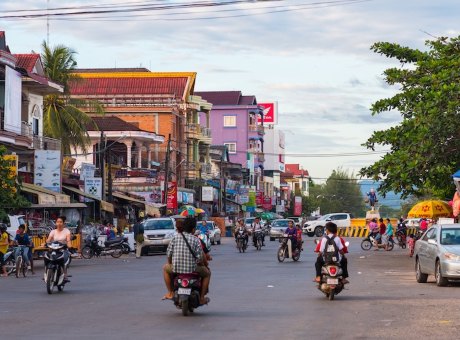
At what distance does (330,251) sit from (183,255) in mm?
4622

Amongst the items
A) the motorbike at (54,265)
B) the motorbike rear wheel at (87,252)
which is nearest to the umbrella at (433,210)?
the motorbike rear wheel at (87,252)

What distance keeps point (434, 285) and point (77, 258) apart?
79.1ft

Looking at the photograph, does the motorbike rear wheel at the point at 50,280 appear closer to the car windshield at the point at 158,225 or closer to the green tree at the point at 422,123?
the green tree at the point at 422,123

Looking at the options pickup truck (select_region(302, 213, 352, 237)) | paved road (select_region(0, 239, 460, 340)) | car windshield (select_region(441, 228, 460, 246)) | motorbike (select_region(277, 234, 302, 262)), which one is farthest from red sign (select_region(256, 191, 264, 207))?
car windshield (select_region(441, 228, 460, 246))

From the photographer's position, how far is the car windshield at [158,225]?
5078 centimetres

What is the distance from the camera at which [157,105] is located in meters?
94.2

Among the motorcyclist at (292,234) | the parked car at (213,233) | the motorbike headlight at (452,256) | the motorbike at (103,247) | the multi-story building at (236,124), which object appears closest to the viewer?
the motorbike headlight at (452,256)

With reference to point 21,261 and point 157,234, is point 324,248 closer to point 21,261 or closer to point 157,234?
point 21,261

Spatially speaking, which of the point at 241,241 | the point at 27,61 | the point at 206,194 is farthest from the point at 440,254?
the point at 206,194

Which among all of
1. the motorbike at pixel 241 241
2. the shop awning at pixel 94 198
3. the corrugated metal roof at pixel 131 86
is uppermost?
the corrugated metal roof at pixel 131 86

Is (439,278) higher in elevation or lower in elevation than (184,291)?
lower

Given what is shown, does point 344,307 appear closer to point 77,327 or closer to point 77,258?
point 77,327

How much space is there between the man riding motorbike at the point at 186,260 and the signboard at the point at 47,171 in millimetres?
34816

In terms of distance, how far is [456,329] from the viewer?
1509cm
